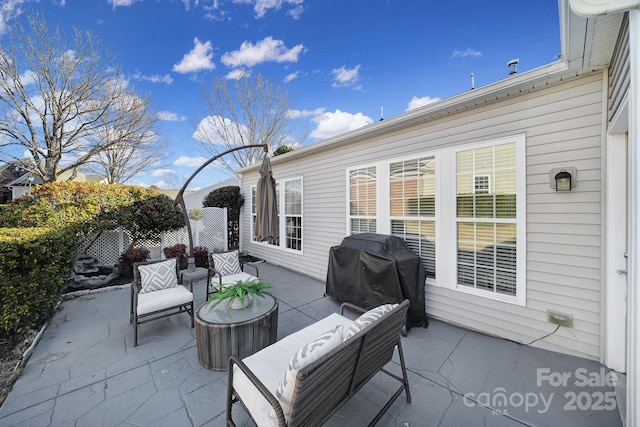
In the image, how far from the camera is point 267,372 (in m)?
1.86

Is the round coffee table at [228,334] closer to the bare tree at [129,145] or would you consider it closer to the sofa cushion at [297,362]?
the sofa cushion at [297,362]

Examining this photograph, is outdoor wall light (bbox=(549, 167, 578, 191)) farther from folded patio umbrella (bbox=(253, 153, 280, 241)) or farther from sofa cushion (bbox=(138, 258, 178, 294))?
sofa cushion (bbox=(138, 258, 178, 294))

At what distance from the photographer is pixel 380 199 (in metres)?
4.50

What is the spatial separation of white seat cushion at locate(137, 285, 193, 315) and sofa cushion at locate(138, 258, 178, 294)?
0.09 metres

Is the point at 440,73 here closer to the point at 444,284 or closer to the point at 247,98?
the point at 444,284

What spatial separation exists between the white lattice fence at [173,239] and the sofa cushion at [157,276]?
12.3 feet

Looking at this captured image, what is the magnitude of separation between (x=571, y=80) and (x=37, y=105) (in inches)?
541

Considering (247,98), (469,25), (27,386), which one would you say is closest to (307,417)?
(27,386)

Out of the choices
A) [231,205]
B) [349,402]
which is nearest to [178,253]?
[231,205]

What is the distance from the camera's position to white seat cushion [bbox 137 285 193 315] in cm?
320

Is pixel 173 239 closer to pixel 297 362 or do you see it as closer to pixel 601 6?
pixel 297 362

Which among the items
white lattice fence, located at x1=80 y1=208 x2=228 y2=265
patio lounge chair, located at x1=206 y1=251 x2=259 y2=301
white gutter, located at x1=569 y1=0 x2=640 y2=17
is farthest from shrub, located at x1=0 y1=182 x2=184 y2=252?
white gutter, located at x1=569 y1=0 x2=640 y2=17

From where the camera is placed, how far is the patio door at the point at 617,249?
2.36 metres

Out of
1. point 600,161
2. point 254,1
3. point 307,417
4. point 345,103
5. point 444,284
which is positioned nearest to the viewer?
point 307,417
